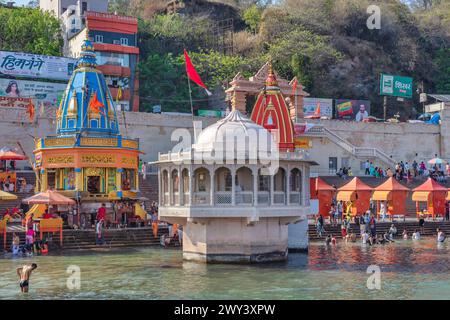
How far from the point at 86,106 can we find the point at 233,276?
63.3 feet

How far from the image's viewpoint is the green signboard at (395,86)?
6769 cm

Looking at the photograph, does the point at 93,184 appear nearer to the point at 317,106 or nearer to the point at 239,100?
the point at 239,100

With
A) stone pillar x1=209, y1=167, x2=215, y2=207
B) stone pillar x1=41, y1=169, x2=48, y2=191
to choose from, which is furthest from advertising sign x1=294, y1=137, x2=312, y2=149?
stone pillar x1=209, y1=167, x2=215, y2=207

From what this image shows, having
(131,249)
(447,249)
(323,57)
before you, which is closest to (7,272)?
(131,249)

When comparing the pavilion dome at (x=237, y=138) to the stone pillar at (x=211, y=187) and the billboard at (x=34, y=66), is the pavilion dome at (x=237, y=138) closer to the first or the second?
the stone pillar at (x=211, y=187)

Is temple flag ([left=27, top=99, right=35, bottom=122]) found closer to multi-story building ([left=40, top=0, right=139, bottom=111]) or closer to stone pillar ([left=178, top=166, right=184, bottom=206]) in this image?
multi-story building ([left=40, top=0, right=139, bottom=111])

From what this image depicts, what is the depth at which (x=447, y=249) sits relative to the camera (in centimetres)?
3284

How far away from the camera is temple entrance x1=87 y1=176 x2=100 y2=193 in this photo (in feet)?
127

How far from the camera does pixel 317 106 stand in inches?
2574

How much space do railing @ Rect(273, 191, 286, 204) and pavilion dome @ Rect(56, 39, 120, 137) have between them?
51.5 ft

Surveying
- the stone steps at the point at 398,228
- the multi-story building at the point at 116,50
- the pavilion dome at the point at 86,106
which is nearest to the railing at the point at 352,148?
the stone steps at the point at 398,228

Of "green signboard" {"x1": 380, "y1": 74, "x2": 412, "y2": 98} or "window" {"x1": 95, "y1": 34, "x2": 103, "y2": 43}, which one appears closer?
"window" {"x1": 95, "y1": 34, "x2": 103, "y2": 43}

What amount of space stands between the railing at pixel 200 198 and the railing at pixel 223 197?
0.40 m

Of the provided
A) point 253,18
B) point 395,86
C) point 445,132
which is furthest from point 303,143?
point 253,18
